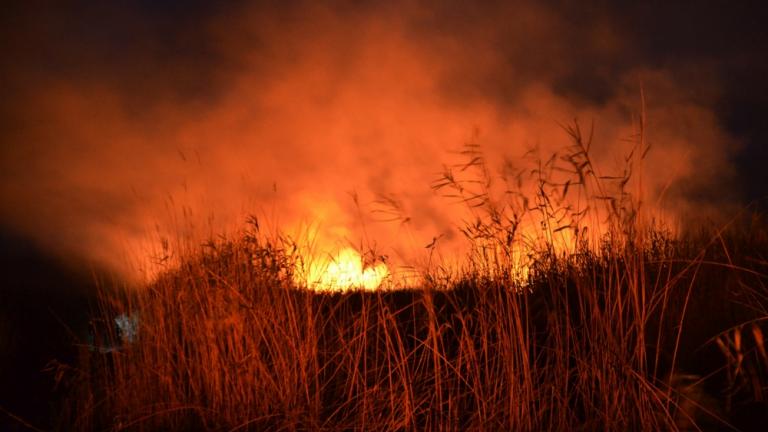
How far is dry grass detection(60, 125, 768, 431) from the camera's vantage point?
271 centimetres

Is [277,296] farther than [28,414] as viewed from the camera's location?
No

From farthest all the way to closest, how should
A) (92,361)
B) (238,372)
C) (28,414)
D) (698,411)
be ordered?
(92,361)
(28,414)
(238,372)
(698,411)

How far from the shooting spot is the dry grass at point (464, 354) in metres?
2.71

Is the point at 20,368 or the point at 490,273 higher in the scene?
the point at 490,273

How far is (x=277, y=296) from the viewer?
11.9ft

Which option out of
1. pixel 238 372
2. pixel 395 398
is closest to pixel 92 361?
pixel 238 372

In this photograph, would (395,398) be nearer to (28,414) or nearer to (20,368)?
(28,414)

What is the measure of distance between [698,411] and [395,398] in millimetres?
1469

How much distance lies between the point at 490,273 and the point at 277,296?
134 centimetres

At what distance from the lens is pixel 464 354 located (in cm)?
346

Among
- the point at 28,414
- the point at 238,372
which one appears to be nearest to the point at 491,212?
the point at 238,372

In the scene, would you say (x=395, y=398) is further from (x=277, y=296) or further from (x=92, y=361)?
(x=92, y=361)

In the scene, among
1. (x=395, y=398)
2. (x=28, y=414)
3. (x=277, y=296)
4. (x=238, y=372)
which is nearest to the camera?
(x=395, y=398)

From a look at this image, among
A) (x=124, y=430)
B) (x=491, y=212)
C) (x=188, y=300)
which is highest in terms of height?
(x=491, y=212)
